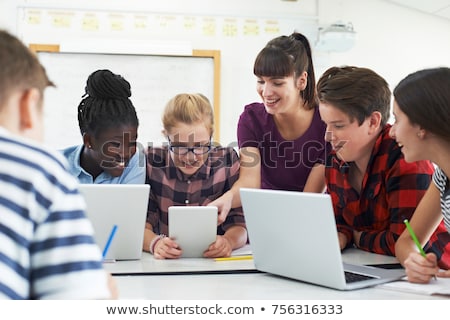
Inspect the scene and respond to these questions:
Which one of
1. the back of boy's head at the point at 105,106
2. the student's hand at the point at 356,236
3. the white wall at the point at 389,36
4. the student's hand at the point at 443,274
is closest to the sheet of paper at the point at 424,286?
the student's hand at the point at 443,274

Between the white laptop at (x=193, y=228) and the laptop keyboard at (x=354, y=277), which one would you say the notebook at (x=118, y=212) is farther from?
the laptop keyboard at (x=354, y=277)

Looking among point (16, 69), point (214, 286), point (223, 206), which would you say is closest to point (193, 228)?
point (223, 206)

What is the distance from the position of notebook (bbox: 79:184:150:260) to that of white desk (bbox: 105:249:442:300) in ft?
0.19

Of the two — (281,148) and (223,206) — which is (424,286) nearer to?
(223,206)

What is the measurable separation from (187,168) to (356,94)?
0.61 meters

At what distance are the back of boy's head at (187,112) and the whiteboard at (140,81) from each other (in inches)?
64.4

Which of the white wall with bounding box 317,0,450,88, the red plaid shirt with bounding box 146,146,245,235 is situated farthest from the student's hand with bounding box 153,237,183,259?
the white wall with bounding box 317,0,450,88

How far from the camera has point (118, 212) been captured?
134 centimetres

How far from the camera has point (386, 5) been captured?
3.88 m

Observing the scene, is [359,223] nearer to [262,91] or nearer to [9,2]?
[262,91]

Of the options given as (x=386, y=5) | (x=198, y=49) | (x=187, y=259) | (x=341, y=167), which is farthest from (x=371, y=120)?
(x=386, y=5)

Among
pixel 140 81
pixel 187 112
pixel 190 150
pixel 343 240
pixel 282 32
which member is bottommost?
pixel 343 240

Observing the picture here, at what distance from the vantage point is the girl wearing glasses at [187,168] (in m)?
1.76
